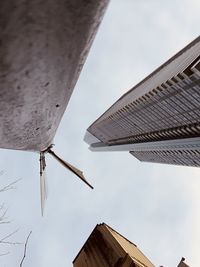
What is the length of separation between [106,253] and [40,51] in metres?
Result: 35.2

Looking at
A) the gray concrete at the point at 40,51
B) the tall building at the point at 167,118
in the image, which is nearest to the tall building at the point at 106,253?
the gray concrete at the point at 40,51

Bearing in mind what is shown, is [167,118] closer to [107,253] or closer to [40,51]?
[107,253]

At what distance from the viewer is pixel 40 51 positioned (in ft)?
5.40

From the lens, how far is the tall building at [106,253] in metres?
29.2

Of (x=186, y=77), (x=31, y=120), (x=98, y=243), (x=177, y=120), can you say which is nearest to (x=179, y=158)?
(x=177, y=120)

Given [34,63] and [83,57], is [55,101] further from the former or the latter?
[34,63]

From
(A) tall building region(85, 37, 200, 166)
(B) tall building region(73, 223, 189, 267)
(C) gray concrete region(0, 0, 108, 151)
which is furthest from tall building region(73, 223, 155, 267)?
(A) tall building region(85, 37, 200, 166)

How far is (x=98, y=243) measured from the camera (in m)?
42.4

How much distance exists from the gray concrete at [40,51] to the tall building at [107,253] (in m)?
25.1

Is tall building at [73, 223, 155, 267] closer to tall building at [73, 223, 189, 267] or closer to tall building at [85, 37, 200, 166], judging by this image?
tall building at [73, 223, 189, 267]

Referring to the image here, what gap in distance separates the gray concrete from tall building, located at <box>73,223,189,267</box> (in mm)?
25146

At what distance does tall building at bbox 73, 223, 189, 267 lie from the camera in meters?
29.2

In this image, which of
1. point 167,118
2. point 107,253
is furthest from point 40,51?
point 167,118

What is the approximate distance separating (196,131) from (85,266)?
41345 millimetres
